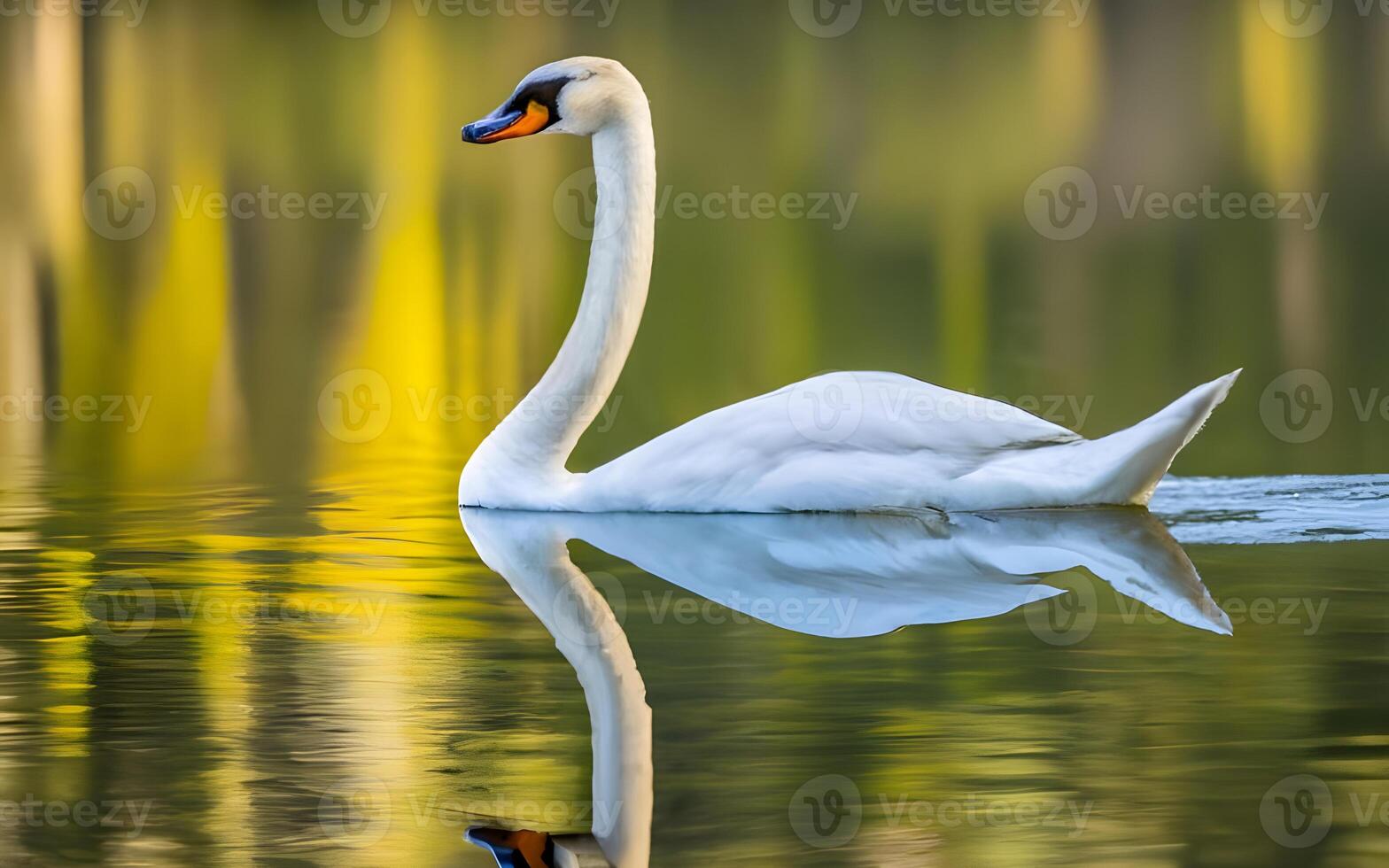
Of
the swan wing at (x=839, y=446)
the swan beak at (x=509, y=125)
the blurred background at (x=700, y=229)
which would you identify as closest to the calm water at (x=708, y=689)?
the swan wing at (x=839, y=446)

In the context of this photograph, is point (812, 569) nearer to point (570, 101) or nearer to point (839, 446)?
point (839, 446)

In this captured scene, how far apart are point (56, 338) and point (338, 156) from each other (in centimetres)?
1336

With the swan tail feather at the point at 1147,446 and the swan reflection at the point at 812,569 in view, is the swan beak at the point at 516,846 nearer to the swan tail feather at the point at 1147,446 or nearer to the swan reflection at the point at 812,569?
the swan reflection at the point at 812,569

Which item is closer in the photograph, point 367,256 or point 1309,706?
point 1309,706

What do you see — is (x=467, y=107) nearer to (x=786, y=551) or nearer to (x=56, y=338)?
(x=56, y=338)

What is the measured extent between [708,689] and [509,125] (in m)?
3.95

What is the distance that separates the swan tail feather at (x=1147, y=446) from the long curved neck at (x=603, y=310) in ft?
6.81

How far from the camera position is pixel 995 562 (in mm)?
7445

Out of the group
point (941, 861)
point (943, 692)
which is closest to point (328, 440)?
point (943, 692)

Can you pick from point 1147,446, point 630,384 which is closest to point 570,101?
point 1147,446

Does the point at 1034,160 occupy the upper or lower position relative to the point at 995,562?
upper

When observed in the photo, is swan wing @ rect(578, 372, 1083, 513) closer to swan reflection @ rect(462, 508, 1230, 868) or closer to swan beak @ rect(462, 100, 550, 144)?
swan reflection @ rect(462, 508, 1230, 868)

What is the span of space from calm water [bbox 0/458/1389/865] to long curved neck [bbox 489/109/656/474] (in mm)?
474

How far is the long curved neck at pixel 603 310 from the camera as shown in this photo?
912 centimetres
